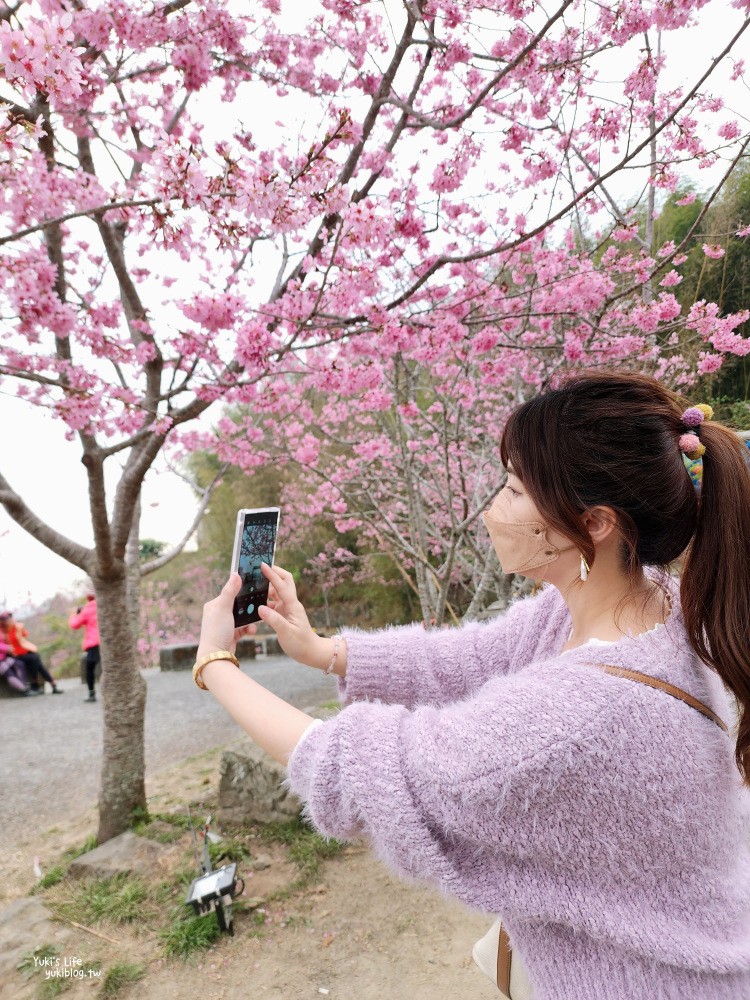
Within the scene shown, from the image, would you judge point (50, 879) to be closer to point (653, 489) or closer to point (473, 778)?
point (473, 778)

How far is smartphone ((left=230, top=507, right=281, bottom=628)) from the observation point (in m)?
1.24

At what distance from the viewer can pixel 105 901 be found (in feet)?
9.62

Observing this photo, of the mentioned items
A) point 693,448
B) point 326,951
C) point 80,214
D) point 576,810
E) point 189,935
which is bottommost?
point 326,951

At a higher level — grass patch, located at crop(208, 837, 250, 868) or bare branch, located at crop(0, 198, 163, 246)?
bare branch, located at crop(0, 198, 163, 246)

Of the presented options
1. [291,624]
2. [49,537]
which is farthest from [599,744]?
[49,537]

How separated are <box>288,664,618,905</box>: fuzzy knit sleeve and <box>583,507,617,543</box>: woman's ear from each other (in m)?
0.26

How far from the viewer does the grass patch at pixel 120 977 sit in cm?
238

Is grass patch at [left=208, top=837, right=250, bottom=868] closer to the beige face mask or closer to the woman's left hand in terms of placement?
the woman's left hand

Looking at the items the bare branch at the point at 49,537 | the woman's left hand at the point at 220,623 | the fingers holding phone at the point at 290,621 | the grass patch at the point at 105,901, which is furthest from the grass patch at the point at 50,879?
the woman's left hand at the point at 220,623

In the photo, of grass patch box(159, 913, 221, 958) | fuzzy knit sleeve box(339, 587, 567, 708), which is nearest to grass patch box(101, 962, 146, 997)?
grass patch box(159, 913, 221, 958)

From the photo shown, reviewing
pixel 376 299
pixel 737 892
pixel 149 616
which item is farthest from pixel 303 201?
pixel 149 616

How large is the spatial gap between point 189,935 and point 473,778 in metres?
2.67

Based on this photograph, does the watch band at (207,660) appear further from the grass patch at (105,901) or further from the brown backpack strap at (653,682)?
the grass patch at (105,901)

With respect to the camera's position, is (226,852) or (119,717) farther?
(119,717)
